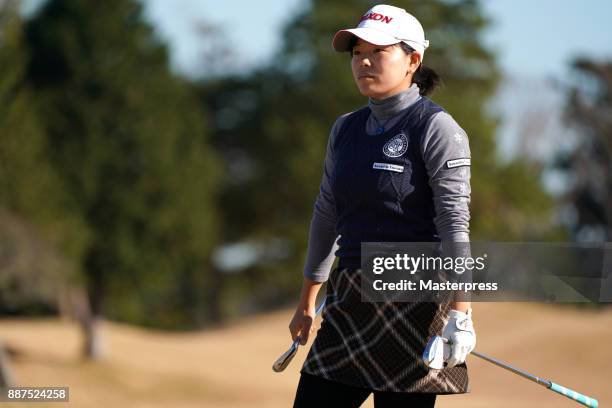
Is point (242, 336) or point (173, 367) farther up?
point (242, 336)

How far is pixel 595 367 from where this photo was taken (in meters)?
20.5

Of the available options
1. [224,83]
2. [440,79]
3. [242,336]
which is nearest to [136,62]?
[242,336]

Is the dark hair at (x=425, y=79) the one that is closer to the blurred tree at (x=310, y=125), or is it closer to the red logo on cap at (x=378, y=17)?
the red logo on cap at (x=378, y=17)

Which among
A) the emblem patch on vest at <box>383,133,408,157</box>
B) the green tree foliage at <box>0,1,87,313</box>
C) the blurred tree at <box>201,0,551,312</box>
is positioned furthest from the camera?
the blurred tree at <box>201,0,551,312</box>

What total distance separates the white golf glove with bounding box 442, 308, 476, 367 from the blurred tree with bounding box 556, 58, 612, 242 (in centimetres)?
3761

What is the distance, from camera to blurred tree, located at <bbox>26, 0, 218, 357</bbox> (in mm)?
21656

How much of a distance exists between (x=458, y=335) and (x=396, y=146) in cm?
66

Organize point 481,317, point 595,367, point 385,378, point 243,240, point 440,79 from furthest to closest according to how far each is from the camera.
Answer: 1. point 243,240
2. point 481,317
3. point 595,367
4. point 440,79
5. point 385,378

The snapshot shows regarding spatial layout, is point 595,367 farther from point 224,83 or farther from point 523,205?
point 224,83

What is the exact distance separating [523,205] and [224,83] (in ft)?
37.1

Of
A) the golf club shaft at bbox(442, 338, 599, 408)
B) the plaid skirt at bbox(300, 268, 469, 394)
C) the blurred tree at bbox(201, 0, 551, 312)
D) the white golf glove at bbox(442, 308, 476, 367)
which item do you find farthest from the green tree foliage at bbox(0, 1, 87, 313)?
the white golf glove at bbox(442, 308, 476, 367)

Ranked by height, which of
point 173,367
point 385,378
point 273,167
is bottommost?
point 385,378

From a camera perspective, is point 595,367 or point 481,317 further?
point 481,317

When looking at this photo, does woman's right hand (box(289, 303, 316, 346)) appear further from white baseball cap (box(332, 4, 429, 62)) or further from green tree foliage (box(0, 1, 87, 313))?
green tree foliage (box(0, 1, 87, 313))
